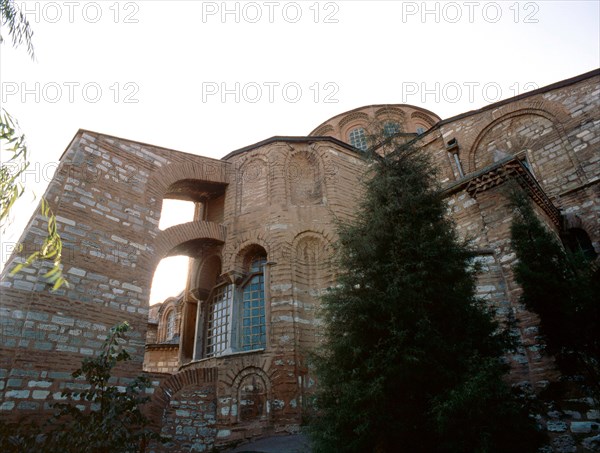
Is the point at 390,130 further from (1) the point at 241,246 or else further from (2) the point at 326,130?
(2) the point at 326,130

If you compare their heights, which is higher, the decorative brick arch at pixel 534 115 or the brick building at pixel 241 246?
the decorative brick arch at pixel 534 115

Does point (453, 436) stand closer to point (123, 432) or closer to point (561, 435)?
point (561, 435)

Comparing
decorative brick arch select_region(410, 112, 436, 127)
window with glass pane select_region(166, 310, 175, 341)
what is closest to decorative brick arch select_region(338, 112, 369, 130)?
decorative brick arch select_region(410, 112, 436, 127)

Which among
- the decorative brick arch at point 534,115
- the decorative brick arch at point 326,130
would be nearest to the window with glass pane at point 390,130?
the decorative brick arch at point 534,115

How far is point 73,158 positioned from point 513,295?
8.88 meters

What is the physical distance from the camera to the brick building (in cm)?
681

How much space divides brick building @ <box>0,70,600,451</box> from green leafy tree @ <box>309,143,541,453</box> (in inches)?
36.8

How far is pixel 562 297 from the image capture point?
534 centimetres

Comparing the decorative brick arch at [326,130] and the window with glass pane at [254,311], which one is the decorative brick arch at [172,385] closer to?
the window with glass pane at [254,311]

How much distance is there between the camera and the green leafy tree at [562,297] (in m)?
5.03

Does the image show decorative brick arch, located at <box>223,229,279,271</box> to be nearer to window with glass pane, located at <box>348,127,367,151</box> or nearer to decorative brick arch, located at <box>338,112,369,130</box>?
window with glass pane, located at <box>348,127,367,151</box>

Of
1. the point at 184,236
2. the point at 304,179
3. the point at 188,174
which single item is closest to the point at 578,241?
the point at 304,179

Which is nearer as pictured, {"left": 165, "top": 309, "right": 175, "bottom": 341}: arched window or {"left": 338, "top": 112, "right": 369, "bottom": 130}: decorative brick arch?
{"left": 165, "top": 309, "right": 175, "bottom": 341}: arched window

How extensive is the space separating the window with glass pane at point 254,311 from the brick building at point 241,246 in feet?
0.11
